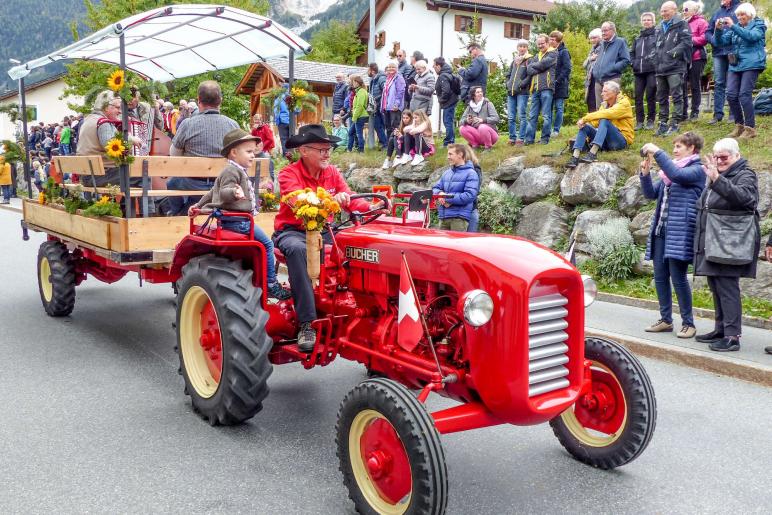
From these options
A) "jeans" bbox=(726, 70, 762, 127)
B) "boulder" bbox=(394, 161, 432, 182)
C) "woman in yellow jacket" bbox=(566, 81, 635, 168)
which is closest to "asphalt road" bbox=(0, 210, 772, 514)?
"woman in yellow jacket" bbox=(566, 81, 635, 168)

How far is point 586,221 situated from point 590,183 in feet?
1.98

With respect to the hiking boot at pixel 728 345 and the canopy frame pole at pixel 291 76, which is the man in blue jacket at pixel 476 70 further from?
the hiking boot at pixel 728 345

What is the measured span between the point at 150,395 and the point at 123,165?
74.1 inches

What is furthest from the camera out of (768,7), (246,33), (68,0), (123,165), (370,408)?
(68,0)

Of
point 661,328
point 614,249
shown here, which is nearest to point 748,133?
point 614,249

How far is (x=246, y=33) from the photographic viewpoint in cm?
676

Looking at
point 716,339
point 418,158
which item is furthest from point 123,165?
point 418,158

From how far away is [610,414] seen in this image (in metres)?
3.76

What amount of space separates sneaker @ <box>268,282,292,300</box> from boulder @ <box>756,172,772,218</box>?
6.17 metres

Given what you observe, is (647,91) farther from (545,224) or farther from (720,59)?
(545,224)

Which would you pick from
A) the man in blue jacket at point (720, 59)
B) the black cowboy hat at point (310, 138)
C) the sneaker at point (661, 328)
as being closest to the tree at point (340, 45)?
the man in blue jacket at point (720, 59)

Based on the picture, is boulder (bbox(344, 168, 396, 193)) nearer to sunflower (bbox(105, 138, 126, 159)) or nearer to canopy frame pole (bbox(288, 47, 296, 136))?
canopy frame pole (bbox(288, 47, 296, 136))

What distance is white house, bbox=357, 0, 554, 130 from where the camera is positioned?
40.4 meters

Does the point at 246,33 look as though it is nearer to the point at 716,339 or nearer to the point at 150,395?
the point at 150,395
